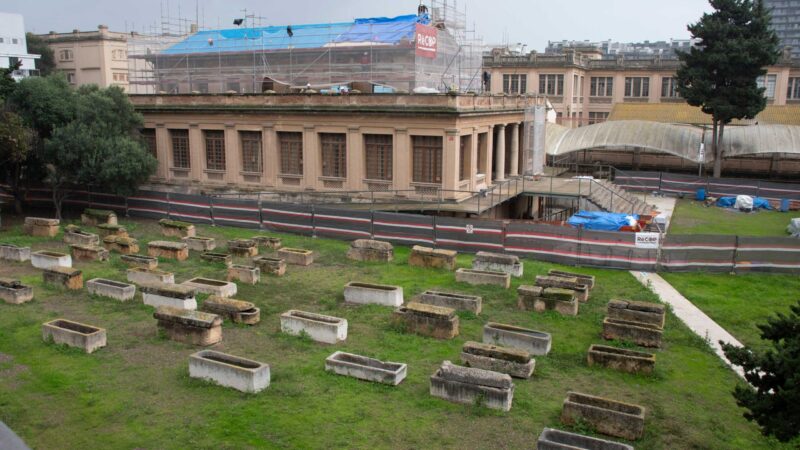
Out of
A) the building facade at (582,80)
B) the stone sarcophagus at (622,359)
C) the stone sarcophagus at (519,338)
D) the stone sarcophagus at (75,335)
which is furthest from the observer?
the building facade at (582,80)

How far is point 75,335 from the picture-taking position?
16.5m

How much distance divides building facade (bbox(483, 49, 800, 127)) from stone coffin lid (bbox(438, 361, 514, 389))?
5298 cm

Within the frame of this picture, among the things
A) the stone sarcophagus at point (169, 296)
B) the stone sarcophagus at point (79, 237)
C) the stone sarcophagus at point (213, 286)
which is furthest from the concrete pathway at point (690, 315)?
the stone sarcophagus at point (79, 237)

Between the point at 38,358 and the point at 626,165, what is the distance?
42.3m

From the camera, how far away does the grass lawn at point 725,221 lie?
1286 inches

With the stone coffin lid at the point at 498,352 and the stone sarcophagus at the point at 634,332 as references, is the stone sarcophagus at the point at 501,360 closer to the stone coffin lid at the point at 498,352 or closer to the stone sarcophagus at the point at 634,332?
the stone coffin lid at the point at 498,352

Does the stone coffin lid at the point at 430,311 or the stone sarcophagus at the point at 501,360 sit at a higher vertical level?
the stone coffin lid at the point at 430,311

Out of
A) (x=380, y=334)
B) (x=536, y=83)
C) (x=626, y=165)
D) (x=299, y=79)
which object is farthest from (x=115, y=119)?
(x=536, y=83)

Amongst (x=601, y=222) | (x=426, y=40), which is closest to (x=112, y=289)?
(x=601, y=222)

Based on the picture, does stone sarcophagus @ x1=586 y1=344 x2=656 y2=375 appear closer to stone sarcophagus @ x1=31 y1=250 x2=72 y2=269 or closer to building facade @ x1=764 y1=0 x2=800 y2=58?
stone sarcophagus @ x1=31 y1=250 x2=72 y2=269

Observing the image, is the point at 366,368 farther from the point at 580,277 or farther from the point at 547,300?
the point at 580,277

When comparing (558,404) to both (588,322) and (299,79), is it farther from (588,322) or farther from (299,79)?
(299,79)

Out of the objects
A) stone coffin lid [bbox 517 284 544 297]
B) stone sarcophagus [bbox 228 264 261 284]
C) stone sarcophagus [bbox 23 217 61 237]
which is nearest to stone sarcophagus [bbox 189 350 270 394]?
stone sarcophagus [bbox 228 264 261 284]

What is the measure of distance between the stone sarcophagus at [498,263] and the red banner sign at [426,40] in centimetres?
1636
